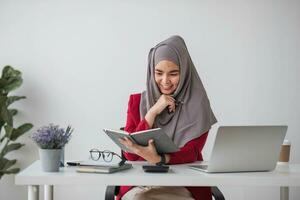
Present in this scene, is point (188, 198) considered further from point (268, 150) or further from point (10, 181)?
point (10, 181)

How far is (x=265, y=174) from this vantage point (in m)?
1.78

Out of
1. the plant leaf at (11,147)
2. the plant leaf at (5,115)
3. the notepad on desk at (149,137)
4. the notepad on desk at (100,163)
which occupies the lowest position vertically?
the plant leaf at (11,147)

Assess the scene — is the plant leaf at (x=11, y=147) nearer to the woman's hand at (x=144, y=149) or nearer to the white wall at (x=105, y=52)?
the white wall at (x=105, y=52)

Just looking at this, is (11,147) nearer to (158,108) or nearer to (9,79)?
(9,79)

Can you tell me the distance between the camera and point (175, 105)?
230 centimetres

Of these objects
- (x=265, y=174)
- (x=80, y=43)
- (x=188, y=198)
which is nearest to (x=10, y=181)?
(x=80, y=43)

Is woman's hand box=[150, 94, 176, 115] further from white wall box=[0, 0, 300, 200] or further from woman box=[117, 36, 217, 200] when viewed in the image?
white wall box=[0, 0, 300, 200]

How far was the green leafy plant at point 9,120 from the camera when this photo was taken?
362 cm

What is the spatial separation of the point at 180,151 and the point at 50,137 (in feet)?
2.08

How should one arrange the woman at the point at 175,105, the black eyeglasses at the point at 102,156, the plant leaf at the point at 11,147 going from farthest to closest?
the plant leaf at the point at 11,147 < the woman at the point at 175,105 < the black eyeglasses at the point at 102,156

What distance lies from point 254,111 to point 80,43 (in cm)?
150

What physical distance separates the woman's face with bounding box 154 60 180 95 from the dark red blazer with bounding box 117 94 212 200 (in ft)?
0.60

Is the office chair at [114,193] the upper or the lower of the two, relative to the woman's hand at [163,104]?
lower

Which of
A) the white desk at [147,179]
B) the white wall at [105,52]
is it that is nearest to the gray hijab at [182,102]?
the white desk at [147,179]
